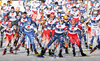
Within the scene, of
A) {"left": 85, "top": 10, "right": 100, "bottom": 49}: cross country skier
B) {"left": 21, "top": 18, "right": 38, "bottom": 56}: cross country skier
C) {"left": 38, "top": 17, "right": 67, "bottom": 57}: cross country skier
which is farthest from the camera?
{"left": 85, "top": 10, "right": 100, "bottom": 49}: cross country skier

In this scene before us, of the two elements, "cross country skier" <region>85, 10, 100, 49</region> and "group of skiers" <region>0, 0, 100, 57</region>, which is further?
"cross country skier" <region>85, 10, 100, 49</region>

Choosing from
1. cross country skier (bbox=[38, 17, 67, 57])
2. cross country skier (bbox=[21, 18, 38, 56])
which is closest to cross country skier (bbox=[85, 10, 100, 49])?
cross country skier (bbox=[38, 17, 67, 57])

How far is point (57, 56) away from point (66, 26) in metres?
1.35

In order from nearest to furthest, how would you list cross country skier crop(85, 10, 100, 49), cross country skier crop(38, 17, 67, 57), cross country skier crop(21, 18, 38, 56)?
cross country skier crop(38, 17, 67, 57), cross country skier crop(21, 18, 38, 56), cross country skier crop(85, 10, 100, 49)

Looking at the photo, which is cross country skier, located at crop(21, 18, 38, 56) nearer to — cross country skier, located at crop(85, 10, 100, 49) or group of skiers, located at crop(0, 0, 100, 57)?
group of skiers, located at crop(0, 0, 100, 57)

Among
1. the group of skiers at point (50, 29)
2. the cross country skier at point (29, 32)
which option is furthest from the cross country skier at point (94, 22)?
the cross country skier at point (29, 32)

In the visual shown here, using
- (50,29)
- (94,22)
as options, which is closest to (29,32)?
(50,29)

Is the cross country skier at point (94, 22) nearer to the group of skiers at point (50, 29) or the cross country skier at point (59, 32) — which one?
the group of skiers at point (50, 29)

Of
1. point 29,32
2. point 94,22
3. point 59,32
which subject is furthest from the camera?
point 94,22

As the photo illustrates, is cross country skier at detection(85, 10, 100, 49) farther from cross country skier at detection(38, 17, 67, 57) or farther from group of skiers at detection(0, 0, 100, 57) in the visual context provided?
cross country skier at detection(38, 17, 67, 57)

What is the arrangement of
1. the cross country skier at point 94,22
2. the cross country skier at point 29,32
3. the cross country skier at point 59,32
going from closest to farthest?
1. the cross country skier at point 59,32
2. the cross country skier at point 29,32
3. the cross country skier at point 94,22

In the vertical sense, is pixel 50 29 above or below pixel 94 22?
below

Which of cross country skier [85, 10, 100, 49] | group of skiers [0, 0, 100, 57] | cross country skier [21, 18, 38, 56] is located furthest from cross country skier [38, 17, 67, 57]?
cross country skier [85, 10, 100, 49]

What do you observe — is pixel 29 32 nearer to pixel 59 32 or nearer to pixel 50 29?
pixel 50 29
